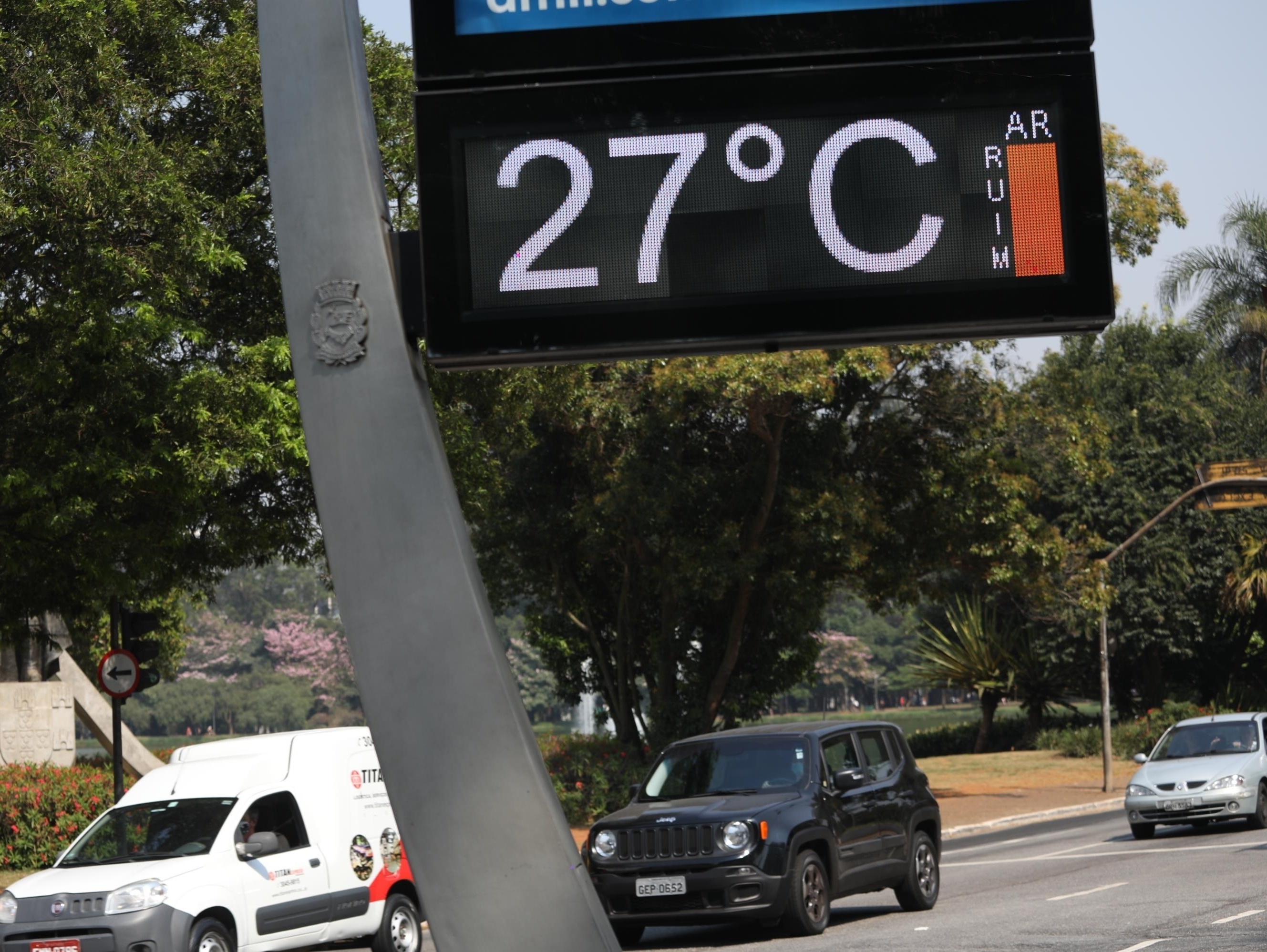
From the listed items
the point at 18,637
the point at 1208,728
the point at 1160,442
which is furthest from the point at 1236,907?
the point at 1160,442

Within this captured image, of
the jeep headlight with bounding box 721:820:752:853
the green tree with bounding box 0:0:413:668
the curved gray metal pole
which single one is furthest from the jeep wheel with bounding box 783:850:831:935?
the curved gray metal pole

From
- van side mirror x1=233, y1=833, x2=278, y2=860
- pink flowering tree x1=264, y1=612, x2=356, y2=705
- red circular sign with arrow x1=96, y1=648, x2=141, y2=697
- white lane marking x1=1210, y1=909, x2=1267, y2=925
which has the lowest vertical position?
pink flowering tree x1=264, y1=612, x2=356, y2=705

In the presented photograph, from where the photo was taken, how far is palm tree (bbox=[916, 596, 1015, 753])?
4619 centimetres

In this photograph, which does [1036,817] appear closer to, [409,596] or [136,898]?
[136,898]

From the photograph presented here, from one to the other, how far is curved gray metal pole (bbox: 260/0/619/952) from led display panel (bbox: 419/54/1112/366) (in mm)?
449

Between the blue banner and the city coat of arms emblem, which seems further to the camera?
the city coat of arms emblem

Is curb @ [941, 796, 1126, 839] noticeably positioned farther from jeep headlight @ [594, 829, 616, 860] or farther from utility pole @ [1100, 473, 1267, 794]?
jeep headlight @ [594, 829, 616, 860]

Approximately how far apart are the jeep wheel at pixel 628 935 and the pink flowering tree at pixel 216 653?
108m

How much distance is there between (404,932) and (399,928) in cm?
8

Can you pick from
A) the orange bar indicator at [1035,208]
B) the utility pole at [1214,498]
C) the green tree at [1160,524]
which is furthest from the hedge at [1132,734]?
the orange bar indicator at [1035,208]

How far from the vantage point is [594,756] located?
98.8ft

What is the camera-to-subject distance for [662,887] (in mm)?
13922

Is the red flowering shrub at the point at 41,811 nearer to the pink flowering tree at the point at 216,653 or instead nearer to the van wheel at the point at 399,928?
the van wheel at the point at 399,928

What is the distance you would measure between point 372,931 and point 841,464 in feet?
57.6
